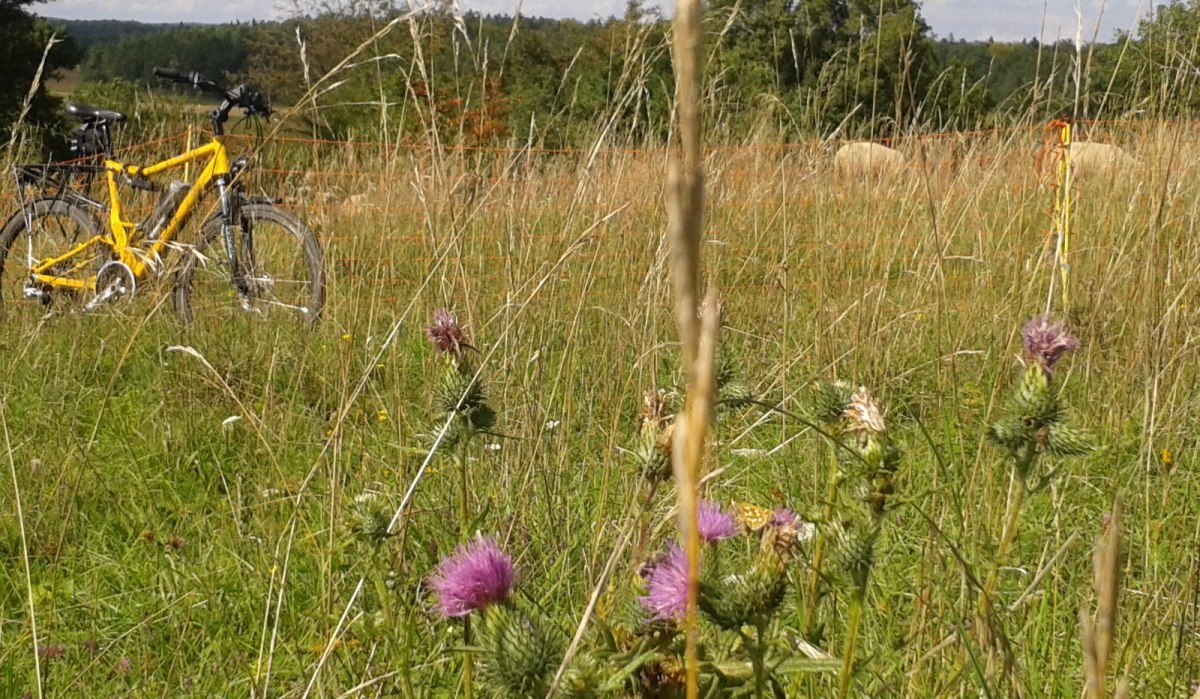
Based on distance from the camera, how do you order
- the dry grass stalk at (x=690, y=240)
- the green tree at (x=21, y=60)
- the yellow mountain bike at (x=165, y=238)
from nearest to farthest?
the dry grass stalk at (x=690, y=240)
the yellow mountain bike at (x=165, y=238)
the green tree at (x=21, y=60)

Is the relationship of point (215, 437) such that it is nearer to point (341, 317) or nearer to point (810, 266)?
point (341, 317)

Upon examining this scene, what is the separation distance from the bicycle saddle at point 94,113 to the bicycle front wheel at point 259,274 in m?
0.76

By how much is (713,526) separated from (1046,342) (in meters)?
0.43

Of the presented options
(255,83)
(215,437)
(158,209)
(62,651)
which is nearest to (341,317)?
(215,437)

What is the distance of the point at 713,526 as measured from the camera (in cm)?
86

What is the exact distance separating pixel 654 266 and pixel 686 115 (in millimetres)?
1533

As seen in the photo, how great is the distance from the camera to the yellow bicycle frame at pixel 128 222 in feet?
13.0

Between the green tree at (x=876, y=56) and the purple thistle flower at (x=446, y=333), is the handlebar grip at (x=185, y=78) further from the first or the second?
the purple thistle flower at (x=446, y=333)

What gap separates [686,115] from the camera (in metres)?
0.27

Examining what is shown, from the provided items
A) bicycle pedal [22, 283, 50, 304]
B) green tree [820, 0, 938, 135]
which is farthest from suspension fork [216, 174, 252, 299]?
green tree [820, 0, 938, 135]

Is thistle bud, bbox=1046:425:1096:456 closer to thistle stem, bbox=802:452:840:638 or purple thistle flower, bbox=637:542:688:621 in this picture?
thistle stem, bbox=802:452:840:638

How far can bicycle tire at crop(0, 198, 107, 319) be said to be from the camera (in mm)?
4375

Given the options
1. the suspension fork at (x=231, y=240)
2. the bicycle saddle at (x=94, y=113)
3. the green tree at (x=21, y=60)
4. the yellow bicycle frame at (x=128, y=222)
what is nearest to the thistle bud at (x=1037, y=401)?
the suspension fork at (x=231, y=240)

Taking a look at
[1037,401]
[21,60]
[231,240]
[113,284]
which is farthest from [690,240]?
[21,60]
